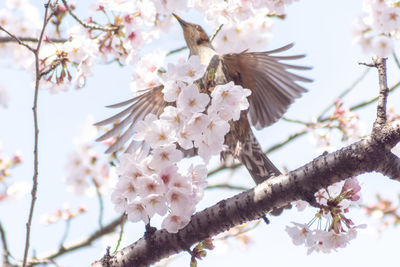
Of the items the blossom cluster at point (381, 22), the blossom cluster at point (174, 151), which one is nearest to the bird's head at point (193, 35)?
the blossom cluster at point (381, 22)

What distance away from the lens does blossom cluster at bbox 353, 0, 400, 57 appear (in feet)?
10.5

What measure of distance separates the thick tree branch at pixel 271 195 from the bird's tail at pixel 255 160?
1.59 metres

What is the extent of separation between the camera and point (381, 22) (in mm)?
3264

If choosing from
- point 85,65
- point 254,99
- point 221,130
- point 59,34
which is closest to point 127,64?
point 85,65

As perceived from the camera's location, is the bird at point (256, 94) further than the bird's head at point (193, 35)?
No

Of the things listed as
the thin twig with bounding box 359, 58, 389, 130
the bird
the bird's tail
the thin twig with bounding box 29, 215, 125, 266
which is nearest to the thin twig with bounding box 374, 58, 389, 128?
the thin twig with bounding box 359, 58, 389, 130

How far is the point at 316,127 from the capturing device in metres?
4.44

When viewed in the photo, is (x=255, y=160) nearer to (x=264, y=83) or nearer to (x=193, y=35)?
(x=264, y=83)

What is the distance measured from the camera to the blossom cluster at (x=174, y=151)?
1982 mm

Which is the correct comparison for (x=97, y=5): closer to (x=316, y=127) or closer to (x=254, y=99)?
(x=254, y=99)

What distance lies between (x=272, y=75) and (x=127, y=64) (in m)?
1.02

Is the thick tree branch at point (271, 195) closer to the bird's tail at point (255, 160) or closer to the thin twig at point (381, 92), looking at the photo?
the thin twig at point (381, 92)

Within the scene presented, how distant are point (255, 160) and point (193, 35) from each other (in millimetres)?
1157

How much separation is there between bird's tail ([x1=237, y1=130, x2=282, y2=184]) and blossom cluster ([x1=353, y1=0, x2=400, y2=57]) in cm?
111
